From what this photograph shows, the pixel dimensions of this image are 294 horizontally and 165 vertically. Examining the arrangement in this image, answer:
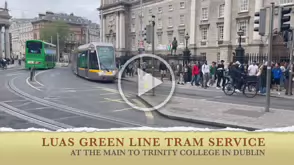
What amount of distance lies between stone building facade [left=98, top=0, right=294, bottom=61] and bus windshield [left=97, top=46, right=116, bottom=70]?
20.4 meters

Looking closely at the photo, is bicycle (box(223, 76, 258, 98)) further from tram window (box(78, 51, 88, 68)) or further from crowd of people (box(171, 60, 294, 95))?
tram window (box(78, 51, 88, 68))

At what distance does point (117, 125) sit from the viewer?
7.64 m

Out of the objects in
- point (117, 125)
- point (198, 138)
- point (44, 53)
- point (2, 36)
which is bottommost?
point (117, 125)

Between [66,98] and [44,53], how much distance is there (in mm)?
23154

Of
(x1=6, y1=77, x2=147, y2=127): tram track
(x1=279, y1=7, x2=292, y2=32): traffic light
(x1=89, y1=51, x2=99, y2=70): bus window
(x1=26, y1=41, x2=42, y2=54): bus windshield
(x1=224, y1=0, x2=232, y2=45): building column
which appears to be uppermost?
(x1=224, y1=0, x2=232, y2=45): building column

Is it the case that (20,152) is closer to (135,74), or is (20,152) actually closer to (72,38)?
(135,74)

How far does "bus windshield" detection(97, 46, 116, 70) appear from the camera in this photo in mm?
19453

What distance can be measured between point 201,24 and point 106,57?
31.7 metres

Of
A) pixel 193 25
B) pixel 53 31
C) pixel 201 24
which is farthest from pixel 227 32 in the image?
pixel 53 31

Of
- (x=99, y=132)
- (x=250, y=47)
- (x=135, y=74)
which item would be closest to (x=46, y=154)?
(x=99, y=132)

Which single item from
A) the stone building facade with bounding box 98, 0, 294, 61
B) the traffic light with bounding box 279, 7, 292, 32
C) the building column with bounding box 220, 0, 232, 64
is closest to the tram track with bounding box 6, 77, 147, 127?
the traffic light with bounding box 279, 7, 292, 32

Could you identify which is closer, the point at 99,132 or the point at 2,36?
the point at 99,132

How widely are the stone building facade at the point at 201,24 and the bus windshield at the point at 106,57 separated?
20.4 metres

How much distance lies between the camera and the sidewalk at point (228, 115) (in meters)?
7.63
